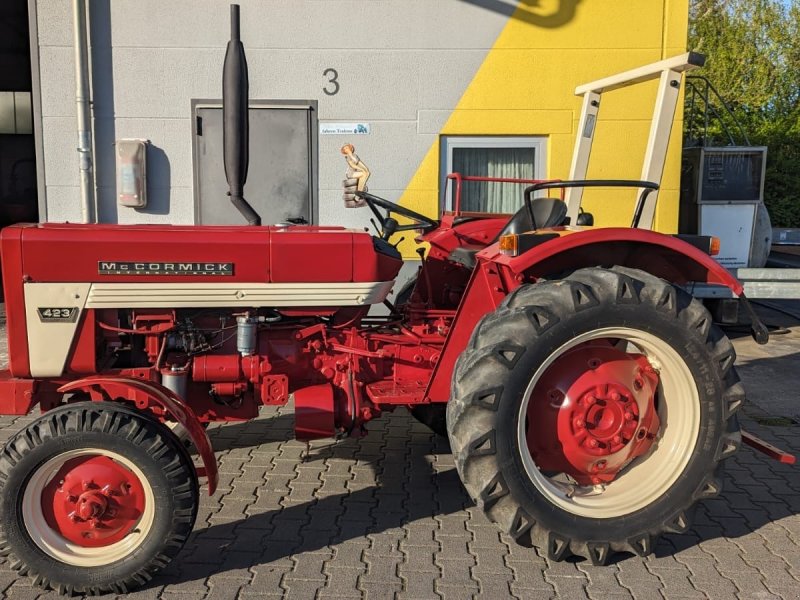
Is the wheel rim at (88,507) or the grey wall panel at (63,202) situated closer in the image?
the wheel rim at (88,507)

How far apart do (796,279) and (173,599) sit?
5.21 meters

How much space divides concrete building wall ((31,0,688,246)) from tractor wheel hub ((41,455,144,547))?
5054mm

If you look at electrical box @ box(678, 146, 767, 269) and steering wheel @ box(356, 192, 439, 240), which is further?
electrical box @ box(678, 146, 767, 269)

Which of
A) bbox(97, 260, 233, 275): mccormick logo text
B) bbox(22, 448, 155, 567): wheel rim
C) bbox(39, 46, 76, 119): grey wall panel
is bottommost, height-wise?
bbox(22, 448, 155, 567): wheel rim

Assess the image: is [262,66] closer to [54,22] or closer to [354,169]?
[354,169]

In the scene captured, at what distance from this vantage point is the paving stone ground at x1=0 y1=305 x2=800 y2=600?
2.80 meters

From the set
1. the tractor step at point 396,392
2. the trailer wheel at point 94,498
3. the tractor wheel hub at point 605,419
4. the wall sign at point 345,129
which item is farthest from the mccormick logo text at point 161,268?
the wall sign at point 345,129

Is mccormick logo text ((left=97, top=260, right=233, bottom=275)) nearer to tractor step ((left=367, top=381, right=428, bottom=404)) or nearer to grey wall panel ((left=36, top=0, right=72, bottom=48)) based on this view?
tractor step ((left=367, top=381, right=428, bottom=404))

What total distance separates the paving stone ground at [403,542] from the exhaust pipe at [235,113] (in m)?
1.41

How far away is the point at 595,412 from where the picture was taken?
306 centimetres

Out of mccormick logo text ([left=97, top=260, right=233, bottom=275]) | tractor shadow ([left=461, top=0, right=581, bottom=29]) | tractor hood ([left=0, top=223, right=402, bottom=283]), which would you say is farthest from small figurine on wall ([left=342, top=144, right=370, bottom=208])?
mccormick logo text ([left=97, top=260, right=233, bottom=275])

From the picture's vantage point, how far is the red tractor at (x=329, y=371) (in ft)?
8.98

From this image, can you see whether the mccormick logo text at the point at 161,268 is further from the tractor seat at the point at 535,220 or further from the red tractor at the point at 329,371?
the tractor seat at the point at 535,220

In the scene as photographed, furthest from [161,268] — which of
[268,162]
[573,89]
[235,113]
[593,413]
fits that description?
[573,89]
